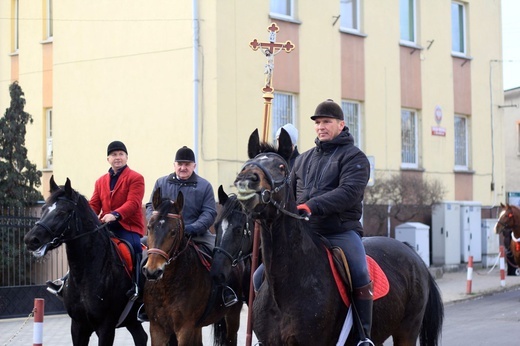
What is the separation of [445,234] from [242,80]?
8.59 m

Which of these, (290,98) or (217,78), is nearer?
(217,78)

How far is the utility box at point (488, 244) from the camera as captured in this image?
26609mm

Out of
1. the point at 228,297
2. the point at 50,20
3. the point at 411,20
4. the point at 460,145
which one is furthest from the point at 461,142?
the point at 228,297

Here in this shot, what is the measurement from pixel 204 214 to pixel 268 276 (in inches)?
121

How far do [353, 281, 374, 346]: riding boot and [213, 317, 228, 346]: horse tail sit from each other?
135 inches

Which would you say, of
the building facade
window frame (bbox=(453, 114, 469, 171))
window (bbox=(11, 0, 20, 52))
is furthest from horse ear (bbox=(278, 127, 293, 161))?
window (bbox=(11, 0, 20, 52))

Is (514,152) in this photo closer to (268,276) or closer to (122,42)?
(122,42)

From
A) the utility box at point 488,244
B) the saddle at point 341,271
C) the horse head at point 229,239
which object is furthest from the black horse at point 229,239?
the utility box at point 488,244

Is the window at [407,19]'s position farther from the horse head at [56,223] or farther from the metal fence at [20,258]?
the horse head at [56,223]

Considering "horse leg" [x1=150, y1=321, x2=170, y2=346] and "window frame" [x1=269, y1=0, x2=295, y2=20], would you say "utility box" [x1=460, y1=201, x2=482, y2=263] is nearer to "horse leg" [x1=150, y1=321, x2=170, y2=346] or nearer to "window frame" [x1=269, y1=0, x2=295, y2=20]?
"window frame" [x1=269, y1=0, x2=295, y2=20]

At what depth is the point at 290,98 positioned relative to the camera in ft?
71.7

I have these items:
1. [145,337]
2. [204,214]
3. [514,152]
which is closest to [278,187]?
[204,214]

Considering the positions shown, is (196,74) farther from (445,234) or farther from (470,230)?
(470,230)

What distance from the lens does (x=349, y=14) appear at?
24.0 meters
